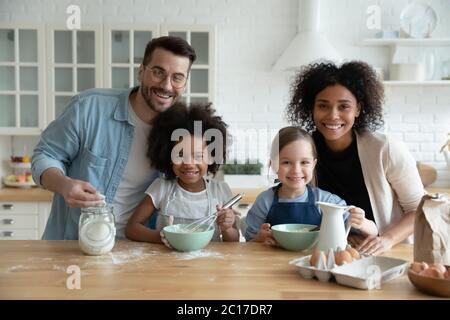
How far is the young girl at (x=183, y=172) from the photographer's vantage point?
180 cm

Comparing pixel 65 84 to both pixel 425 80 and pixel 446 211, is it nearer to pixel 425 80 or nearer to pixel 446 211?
pixel 425 80

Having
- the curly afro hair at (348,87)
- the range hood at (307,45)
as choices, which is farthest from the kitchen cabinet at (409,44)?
the curly afro hair at (348,87)

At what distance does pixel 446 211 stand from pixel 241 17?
10.3ft

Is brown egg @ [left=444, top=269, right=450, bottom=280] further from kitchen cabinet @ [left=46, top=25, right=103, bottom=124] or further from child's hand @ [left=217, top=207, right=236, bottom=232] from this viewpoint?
kitchen cabinet @ [left=46, top=25, right=103, bottom=124]

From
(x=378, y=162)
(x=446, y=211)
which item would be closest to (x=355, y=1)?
(x=378, y=162)

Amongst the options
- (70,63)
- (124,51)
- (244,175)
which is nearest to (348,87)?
(244,175)

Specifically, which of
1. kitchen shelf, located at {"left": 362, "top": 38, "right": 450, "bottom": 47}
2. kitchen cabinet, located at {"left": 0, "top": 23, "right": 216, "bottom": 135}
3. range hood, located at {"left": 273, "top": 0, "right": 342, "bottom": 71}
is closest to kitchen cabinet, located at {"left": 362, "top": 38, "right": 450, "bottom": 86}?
kitchen shelf, located at {"left": 362, "top": 38, "right": 450, "bottom": 47}

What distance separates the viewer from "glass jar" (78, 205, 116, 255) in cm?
152

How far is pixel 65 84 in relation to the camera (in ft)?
12.8

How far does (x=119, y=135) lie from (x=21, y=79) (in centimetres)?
231

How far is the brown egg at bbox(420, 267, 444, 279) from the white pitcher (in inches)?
10.5

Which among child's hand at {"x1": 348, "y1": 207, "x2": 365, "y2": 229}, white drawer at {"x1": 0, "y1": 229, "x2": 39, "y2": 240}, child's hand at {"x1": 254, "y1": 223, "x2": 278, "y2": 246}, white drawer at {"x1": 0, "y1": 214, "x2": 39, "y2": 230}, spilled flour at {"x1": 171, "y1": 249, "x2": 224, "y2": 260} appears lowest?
white drawer at {"x1": 0, "y1": 229, "x2": 39, "y2": 240}
